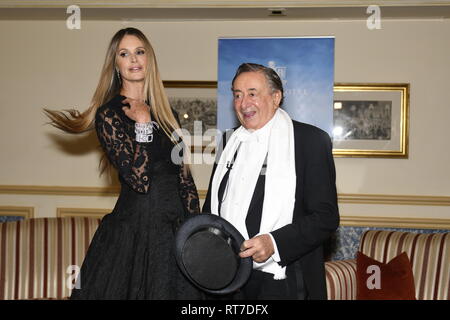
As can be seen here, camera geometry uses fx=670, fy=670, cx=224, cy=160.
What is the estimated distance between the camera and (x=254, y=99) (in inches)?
88.7

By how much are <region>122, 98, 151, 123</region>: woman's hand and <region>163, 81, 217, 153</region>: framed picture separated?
276 cm

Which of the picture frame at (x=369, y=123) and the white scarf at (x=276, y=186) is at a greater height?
the picture frame at (x=369, y=123)

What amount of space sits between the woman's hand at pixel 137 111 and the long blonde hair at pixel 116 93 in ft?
0.08

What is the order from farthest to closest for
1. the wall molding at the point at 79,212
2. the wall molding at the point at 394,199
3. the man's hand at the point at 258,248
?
the wall molding at the point at 79,212
the wall molding at the point at 394,199
the man's hand at the point at 258,248

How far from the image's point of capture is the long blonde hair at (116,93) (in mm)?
2238

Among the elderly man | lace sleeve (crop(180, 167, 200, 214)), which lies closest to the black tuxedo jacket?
the elderly man

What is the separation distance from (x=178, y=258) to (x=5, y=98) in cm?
→ 367

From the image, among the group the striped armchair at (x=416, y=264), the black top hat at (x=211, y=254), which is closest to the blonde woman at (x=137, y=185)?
the black top hat at (x=211, y=254)

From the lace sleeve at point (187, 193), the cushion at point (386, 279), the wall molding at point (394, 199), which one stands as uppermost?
the lace sleeve at point (187, 193)

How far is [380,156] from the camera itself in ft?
16.3

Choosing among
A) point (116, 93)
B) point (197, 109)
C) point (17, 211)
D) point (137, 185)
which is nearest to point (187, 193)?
point (137, 185)

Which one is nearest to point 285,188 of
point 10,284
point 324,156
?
point 324,156

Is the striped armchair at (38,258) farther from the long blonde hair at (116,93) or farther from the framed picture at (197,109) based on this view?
the long blonde hair at (116,93)

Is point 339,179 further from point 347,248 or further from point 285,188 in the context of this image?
point 285,188
